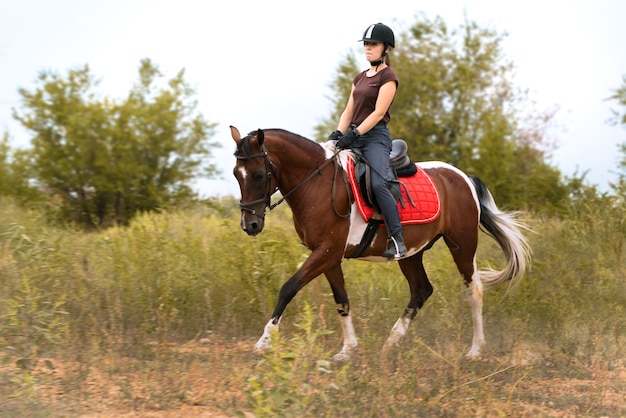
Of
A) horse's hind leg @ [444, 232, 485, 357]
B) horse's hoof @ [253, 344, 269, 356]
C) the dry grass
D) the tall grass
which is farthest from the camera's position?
horse's hind leg @ [444, 232, 485, 357]

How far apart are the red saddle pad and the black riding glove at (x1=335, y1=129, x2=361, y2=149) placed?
21cm

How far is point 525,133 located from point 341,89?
572 centimetres

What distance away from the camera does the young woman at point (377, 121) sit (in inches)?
265

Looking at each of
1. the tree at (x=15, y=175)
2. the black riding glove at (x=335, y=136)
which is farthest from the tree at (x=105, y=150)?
the black riding glove at (x=335, y=136)

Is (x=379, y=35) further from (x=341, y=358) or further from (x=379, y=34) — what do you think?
(x=341, y=358)

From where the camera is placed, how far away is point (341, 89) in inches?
899

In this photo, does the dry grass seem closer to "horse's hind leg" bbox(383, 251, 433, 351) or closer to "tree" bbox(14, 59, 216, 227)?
"horse's hind leg" bbox(383, 251, 433, 351)

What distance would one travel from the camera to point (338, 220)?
6.70m

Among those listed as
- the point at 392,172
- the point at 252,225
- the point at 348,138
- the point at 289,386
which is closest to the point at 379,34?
the point at 348,138

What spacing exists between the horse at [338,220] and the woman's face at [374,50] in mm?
912

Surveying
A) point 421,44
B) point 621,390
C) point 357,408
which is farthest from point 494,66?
point 357,408

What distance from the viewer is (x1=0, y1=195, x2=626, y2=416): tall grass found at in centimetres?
534

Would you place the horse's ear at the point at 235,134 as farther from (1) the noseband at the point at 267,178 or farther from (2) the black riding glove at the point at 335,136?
(2) the black riding glove at the point at 335,136

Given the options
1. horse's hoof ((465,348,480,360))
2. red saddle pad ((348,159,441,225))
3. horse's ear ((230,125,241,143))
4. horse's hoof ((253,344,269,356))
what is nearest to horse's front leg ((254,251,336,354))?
horse's hoof ((253,344,269,356))
